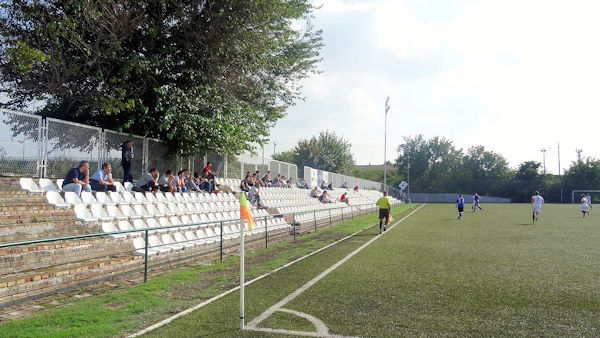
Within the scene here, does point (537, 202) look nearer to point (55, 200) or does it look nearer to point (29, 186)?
point (55, 200)

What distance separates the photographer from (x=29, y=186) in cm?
937

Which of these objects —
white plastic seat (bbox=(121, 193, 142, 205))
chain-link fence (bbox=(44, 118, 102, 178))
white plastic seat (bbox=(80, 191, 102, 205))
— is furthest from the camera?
chain-link fence (bbox=(44, 118, 102, 178))

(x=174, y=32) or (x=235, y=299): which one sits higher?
(x=174, y=32)

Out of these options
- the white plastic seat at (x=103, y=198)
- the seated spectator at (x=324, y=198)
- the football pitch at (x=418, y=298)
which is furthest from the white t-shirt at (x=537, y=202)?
the white plastic seat at (x=103, y=198)

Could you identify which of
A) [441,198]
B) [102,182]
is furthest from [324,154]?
[102,182]

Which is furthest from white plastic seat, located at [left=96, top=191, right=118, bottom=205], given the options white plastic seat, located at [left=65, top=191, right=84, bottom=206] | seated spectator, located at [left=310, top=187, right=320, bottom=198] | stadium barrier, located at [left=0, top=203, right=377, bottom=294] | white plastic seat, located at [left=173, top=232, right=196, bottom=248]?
seated spectator, located at [left=310, top=187, right=320, bottom=198]

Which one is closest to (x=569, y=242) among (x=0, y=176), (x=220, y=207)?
(x=220, y=207)

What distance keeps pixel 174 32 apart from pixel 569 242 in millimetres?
16491

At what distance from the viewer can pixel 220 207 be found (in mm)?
15281

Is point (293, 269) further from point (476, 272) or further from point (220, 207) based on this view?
point (220, 207)

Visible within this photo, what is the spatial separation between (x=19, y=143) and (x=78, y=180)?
2172 mm

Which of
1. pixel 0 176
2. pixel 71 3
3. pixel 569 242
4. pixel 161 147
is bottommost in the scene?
pixel 569 242

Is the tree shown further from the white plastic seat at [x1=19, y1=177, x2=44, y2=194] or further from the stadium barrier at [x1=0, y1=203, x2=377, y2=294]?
the white plastic seat at [x1=19, y1=177, x2=44, y2=194]

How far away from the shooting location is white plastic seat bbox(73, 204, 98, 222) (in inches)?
347
